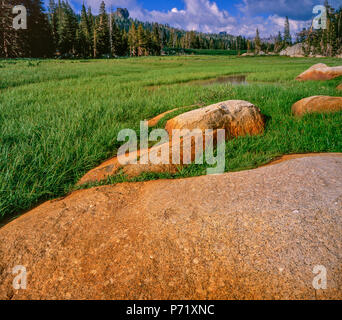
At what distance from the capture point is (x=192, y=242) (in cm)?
215

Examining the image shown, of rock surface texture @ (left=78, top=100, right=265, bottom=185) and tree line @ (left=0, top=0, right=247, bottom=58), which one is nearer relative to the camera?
rock surface texture @ (left=78, top=100, right=265, bottom=185)

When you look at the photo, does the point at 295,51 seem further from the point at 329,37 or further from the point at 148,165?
the point at 148,165

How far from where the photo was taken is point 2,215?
2883 mm

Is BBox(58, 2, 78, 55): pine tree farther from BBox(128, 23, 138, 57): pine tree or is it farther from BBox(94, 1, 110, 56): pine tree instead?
BBox(128, 23, 138, 57): pine tree

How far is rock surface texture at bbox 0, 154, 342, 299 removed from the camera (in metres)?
1.79

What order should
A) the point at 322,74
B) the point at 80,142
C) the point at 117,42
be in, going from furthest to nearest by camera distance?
the point at 117,42 → the point at 322,74 → the point at 80,142

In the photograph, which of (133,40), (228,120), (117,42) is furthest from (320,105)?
(133,40)

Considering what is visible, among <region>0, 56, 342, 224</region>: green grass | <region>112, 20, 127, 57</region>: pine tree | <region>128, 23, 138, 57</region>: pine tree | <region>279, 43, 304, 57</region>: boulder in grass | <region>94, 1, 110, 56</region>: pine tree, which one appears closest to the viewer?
<region>0, 56, 342, 224</region>: green grass

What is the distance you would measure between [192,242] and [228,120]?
3.74 m

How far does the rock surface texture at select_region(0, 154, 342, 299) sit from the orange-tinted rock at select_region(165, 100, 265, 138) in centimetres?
235

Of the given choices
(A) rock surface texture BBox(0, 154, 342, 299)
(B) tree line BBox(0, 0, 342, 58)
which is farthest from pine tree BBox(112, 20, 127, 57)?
(A) rock surface texture BBox(0, 154, 342, 299)
